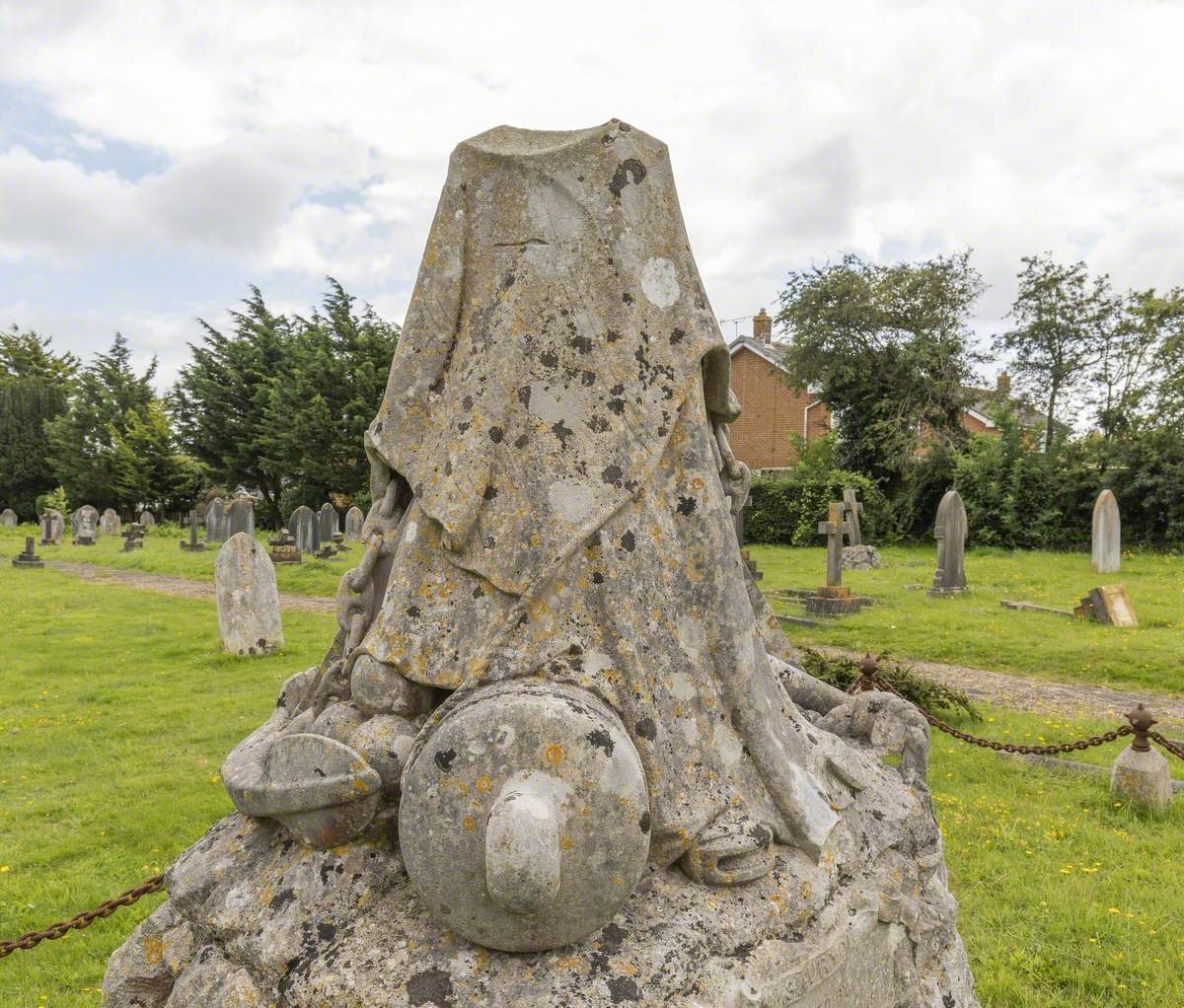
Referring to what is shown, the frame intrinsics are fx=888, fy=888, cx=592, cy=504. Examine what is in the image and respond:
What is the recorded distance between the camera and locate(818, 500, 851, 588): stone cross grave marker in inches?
614

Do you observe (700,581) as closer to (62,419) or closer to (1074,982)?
(1074,982)

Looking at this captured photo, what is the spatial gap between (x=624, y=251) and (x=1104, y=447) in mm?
26873

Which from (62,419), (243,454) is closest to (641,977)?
(243,454)

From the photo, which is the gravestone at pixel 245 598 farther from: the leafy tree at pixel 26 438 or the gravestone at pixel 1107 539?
the leafy tree at pixel 26 438

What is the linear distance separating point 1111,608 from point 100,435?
43873 mm

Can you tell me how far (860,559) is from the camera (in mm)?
21922

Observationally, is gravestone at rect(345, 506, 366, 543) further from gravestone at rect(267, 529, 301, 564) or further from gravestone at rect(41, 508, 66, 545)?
gravestone at rect(41, 508, 66, 545)

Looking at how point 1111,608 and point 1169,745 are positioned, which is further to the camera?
point 1111,608

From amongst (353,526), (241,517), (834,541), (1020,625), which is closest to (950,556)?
(834,541)

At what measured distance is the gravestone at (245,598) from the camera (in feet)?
38.5

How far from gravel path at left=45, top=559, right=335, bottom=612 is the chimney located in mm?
28138

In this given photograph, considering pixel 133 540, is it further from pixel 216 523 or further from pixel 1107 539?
pixel 1107 539

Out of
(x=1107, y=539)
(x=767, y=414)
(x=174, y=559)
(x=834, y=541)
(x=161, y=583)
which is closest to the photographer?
(x=834, y=541)

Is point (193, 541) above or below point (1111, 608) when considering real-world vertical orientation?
below
